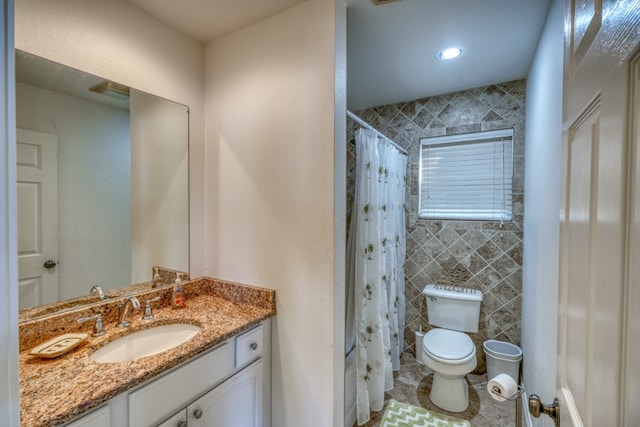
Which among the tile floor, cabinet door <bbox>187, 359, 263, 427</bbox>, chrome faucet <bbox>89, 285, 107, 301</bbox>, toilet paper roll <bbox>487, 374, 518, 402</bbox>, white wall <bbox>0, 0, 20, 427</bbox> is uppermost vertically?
white wall <bbox>0, 0, 20, 427</bbox>

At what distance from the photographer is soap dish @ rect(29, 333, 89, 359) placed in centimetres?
100

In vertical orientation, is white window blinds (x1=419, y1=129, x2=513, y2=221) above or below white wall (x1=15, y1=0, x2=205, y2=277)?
below

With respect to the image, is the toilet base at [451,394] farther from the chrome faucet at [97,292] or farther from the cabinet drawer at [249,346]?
the chrome faucet at [97,292]

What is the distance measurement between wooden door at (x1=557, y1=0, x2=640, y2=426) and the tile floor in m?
1.54

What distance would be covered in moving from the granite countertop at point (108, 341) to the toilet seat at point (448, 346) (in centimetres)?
122

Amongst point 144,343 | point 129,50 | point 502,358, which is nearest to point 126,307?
point 144,343

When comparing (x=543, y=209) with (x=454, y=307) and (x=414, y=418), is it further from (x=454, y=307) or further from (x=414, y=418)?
(x=414, y=418)

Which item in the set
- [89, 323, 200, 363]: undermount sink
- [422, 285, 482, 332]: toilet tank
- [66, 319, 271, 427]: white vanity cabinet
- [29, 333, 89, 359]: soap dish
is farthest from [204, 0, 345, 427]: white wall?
[422, 285, 482, 332]: toilet tank

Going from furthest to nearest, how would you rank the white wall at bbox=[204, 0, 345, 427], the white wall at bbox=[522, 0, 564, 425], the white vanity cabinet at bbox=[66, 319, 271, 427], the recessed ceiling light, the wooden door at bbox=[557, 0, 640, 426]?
the recessed ceiling light < the white wall at bbox=[204, 0, 345, 427] < the white wall at bbox=[522, 0, 564, 425] < the white vanity cabinet at bbox=[66, 319, 271, 427] < the wooden door at bbox=[557, 0, 640, 426]

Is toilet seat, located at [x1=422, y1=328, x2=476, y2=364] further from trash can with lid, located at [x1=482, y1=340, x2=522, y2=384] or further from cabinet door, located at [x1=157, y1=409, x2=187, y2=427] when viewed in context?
cabinet door, located at [x1=157, y1=409, x2=187, y2=427]

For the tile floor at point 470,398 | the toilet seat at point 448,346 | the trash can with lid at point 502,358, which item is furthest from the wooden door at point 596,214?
the trash can with lid at point 502,358

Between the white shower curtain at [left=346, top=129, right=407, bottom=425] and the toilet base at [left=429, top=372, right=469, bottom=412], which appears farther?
the toilet base at [left=429, top=372, right=469, bottom=412]

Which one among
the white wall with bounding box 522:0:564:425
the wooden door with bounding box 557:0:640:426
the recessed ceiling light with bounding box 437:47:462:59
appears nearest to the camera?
the wooden door with bounding box 557:0:640:426

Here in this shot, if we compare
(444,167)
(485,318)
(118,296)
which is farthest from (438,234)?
(118,296)
